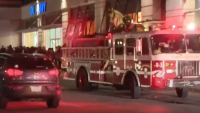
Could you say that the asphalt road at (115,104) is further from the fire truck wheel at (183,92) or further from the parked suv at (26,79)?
the parked suv at (26,79)

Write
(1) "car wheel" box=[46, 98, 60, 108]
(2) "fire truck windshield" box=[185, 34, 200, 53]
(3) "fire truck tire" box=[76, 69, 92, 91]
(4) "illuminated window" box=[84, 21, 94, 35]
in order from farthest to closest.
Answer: (4) "illuminated window" box=[84, 21, 94, 35]
(3) "fire truck tire" box=[76, 69, 92, 91]
(2) "fire truck windshield" box=[185, 34, 200, 53]
(1) "car wheel" box=[46, 98, 60, 108]

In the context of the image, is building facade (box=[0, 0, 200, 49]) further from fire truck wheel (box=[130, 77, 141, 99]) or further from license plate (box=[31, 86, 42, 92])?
license plate (box=[31, 86, 42, 92])

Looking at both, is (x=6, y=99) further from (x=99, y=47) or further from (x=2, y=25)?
(x=2, y=25)

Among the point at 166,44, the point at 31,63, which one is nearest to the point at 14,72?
the point at 31,63

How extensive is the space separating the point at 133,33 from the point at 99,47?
2.22m

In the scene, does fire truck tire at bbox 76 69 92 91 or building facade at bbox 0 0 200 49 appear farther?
building facade at bbox 0 0 200 49

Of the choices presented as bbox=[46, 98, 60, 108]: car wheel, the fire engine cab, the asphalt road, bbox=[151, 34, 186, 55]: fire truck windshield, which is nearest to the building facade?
the fire engine cab

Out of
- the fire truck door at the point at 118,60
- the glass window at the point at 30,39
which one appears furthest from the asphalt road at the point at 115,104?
the glass window at the point at 30,39

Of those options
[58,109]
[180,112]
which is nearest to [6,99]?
[58,109]

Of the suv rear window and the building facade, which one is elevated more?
the building facade

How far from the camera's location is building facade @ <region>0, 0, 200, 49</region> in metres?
23.6

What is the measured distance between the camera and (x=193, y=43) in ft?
52.5

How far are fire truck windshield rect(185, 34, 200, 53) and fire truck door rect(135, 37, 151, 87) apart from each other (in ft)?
4.66

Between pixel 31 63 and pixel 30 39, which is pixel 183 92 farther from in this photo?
pixel 30 39
